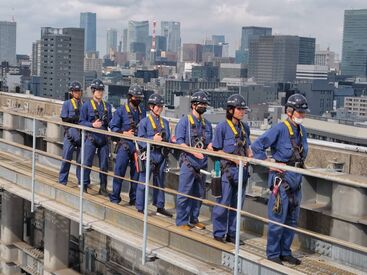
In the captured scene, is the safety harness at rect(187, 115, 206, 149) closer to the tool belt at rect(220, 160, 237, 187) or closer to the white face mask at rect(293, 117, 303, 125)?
the tool belt at rect(220, 160, 237, 187)

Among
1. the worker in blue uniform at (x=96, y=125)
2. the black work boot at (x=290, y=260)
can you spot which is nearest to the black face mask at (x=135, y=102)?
the worker in blue uniform at (x=96, y=125)

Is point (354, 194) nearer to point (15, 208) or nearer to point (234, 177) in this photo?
point (234, 177)

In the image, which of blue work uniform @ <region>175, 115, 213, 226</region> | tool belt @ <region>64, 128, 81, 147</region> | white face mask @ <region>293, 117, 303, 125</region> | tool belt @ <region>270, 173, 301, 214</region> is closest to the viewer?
tool belt @ <region>270, 173, 301, 214</region>

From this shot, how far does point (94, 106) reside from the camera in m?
9.83

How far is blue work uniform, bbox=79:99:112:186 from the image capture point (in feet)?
31.7

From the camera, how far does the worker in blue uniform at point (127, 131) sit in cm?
918

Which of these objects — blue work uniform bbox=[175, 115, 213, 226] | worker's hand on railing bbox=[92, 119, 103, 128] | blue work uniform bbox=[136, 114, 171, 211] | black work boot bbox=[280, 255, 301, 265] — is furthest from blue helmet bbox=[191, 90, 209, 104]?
worker's hand on railing bbox=[92, 119, 103, 128]

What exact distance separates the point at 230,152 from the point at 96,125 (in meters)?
3.10

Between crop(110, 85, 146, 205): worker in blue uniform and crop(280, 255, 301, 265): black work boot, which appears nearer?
crop(280, 255, 301, 265): black work boot

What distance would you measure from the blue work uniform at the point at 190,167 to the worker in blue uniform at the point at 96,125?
2216 mm

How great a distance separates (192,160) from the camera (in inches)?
303

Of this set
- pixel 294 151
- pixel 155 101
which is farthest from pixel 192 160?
pixel 294 151

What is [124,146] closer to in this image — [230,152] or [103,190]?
[103,190]

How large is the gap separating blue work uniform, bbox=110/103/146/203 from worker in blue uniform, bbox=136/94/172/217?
0.70 meters
